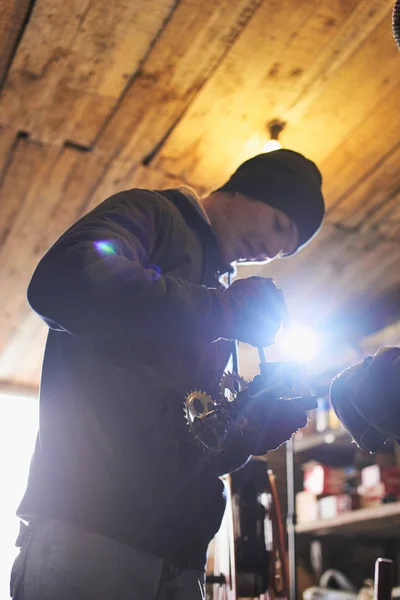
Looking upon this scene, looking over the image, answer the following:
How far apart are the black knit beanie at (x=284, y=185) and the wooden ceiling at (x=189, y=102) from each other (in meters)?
0.43

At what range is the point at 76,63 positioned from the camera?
6.22 feet

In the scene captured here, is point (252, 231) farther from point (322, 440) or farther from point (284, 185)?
point (322, 440)

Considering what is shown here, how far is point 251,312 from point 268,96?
1145 millimetres

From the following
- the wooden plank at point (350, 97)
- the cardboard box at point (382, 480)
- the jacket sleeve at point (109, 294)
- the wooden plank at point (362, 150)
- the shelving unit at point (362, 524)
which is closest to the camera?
the jacket sleeve at point (109, 294)

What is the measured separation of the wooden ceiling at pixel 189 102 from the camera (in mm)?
1760

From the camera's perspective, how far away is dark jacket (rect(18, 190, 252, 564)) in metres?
1.01

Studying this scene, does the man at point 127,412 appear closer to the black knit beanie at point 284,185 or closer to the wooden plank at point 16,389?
the black knit beanie at point 284,185

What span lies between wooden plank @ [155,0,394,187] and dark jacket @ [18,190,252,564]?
812 millimetres

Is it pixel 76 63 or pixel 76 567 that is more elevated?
pixel 76 63

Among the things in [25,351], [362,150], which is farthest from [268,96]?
[25,351]

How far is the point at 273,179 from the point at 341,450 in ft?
7.37

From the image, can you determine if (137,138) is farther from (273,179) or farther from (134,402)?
(134,402)

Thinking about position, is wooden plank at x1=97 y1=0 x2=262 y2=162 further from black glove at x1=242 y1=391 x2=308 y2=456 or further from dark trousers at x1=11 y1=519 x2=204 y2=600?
dark trousers at x1=11 y1=519 x2=204 y2=600

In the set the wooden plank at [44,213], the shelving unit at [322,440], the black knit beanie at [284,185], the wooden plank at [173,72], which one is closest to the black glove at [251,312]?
the black knit beanie at [284,185]
